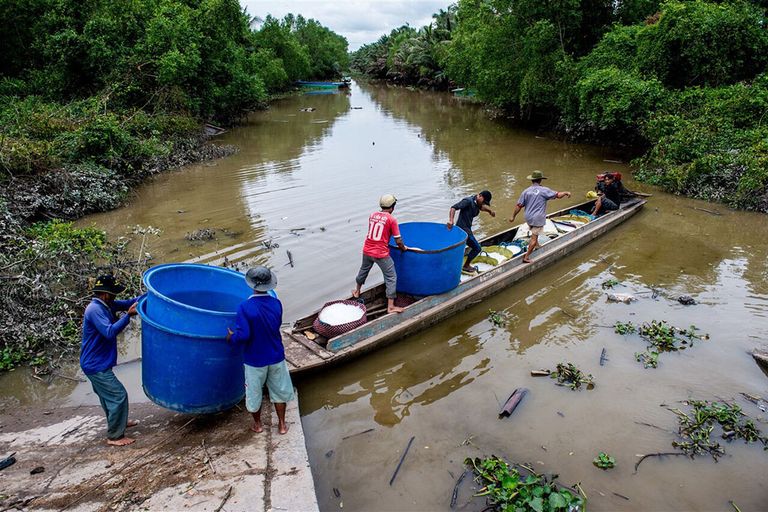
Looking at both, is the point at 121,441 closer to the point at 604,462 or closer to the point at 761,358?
the point at 604,462

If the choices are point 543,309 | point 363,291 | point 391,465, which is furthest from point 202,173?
point 391,465

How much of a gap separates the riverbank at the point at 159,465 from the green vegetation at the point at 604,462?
271cm

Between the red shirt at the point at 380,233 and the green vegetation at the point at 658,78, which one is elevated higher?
the green vegetation at the point at 658,78

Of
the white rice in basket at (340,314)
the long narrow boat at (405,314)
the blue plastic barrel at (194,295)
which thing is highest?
the blue plastic barrel at (194,295)

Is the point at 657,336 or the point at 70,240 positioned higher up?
the point at 70,240

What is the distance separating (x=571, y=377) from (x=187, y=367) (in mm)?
4317

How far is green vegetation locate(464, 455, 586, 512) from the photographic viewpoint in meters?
3.91

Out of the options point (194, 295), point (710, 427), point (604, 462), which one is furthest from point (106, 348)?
point (710, 427)

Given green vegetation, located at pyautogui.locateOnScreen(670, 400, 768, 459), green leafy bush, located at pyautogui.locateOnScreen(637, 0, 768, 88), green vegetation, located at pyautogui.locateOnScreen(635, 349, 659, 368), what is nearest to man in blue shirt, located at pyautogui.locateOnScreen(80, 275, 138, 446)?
green vegetation, located at pyautogui.locateOnScreen(670, 400, 768, 459)

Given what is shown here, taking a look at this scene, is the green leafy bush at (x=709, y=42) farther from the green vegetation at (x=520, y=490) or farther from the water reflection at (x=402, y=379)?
the green vegetation at (x=520, y=490)

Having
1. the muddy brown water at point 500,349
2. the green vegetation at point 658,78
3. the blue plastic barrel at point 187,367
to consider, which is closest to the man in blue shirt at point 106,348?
the blue plastic barrel at point 187,367

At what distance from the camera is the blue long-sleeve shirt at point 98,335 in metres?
3.89

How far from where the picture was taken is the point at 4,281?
19.9 feet

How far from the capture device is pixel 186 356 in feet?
13.0
